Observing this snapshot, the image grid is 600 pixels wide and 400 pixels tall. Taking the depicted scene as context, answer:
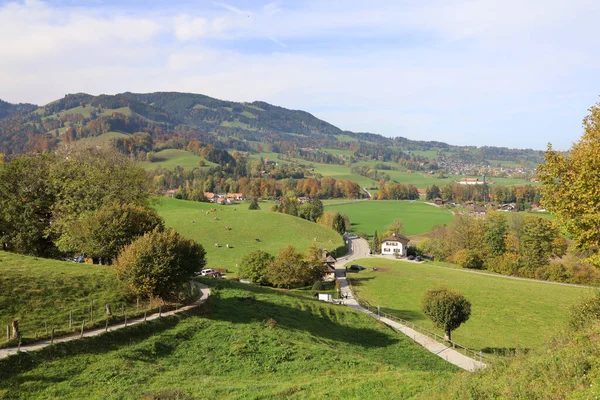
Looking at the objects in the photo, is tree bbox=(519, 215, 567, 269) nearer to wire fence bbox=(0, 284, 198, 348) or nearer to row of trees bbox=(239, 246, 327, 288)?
row of trees bbox=(239, 246, 327, 288)

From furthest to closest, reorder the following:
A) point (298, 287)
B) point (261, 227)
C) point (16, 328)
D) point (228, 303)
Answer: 1. point (261, 227)
2. point (298, 287)
3. point (228, 303)
4. point (16, 328)

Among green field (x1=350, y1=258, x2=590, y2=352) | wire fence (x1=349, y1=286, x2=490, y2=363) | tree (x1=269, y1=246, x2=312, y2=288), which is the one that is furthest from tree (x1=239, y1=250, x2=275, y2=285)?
wire fence (x1=349, y1=286, x2=490, y2=363)

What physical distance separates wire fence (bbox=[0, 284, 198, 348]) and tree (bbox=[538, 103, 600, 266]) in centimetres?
2674

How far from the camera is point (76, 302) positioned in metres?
27.4

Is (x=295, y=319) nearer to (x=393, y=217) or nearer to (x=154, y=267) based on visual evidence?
(x=154, y=267)

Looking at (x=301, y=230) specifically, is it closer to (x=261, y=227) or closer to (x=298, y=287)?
(x=261, y=227)

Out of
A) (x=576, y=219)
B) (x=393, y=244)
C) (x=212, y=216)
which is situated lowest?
(x=393, y=244)

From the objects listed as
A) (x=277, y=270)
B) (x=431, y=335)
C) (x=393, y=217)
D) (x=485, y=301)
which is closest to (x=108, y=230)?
(x=277, y=270)

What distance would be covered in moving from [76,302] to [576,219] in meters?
32.5

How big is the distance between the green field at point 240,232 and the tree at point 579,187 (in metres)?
64.4

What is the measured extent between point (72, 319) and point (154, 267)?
614 centimetres

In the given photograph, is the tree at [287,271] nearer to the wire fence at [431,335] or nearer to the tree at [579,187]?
the wire fence at [431,335]

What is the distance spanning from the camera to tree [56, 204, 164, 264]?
1486 inches

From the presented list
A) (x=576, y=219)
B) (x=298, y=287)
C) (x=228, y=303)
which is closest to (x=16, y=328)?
(x=228, y=303)
